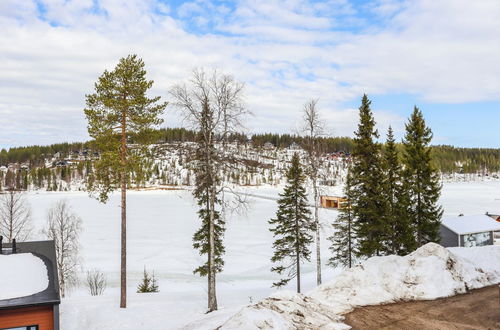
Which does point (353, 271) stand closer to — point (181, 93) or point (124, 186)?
point (181, 93)

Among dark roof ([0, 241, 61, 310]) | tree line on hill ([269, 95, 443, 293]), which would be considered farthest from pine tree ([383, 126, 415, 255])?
dark roof ([0, 241, 61, 310])

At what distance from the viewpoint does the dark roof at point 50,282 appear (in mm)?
10977

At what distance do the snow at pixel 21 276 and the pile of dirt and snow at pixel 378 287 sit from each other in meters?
7.29

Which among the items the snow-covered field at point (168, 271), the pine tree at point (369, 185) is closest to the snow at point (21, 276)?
the snow-covered field at point (168, 271)

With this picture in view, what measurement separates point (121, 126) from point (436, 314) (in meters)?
14.6

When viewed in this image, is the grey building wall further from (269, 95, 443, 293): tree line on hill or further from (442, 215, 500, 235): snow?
(269, 95, 443, 293): tree line on hill

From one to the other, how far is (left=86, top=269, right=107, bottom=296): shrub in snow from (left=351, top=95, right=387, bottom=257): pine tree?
60.1ft

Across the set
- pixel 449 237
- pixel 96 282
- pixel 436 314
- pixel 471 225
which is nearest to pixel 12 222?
pixel 96 282

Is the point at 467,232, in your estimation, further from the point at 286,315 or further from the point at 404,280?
the point at 286,315

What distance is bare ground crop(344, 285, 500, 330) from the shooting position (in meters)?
9.02

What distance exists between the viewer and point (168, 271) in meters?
28.5

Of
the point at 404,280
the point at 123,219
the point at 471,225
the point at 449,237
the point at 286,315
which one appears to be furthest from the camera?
the point at 471,225

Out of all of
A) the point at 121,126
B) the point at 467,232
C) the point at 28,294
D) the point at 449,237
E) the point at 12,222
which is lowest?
the point at 449,237

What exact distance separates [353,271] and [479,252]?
787cm
